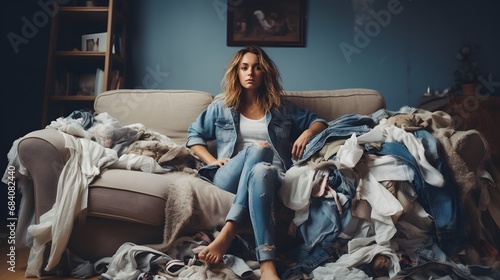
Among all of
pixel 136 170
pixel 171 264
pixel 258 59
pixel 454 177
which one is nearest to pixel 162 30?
pixel 258 59

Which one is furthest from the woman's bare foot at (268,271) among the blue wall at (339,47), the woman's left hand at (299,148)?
the blue wall at (339,47)

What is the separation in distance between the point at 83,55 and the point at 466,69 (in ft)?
8.90

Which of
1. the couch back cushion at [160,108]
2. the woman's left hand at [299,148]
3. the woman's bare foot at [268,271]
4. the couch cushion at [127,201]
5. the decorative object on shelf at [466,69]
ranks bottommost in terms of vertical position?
the woman's bare foot at [268,271]

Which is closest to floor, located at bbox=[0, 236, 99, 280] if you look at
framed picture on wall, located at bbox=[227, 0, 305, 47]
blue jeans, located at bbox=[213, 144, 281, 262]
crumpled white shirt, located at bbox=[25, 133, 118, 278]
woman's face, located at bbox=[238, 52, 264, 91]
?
crumpled white shirt, located at bbox=[25, 133, 118, 278]

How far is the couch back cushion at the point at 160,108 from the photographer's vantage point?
2270 millimetres

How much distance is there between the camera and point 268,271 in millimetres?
1357

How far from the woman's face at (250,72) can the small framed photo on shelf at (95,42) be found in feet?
4.36

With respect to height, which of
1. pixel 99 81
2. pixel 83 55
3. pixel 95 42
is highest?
pixel 95 42

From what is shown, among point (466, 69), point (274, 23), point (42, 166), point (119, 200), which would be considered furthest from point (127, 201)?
point (466, 69)

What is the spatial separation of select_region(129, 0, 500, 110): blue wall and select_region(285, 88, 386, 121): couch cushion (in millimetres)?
731

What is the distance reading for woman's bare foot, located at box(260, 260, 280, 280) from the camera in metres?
1.34

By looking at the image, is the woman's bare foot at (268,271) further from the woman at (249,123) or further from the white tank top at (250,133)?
the white tank top at (250,133)

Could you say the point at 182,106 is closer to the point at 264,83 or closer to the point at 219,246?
the point at 264,83

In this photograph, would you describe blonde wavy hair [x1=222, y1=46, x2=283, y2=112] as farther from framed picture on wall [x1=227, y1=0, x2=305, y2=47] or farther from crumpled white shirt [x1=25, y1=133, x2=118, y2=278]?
framed picture on wall [x1=227, y1=0, x2=305, y2=47]
